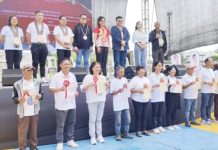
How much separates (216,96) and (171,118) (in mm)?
1252

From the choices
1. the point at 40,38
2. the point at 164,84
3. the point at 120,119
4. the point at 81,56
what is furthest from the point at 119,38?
the point at 120,119

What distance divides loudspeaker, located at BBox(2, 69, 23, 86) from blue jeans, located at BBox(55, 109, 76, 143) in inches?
35.8

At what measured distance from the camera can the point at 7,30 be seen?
4828mm

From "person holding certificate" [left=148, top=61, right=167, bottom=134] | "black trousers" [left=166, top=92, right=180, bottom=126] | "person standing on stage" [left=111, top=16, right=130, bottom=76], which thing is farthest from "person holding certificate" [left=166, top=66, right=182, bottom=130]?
"person standing on stage" [left=111, top=16, right=130, bottom=76]

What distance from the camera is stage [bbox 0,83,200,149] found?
161 inches

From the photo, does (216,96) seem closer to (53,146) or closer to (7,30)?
(53,146)

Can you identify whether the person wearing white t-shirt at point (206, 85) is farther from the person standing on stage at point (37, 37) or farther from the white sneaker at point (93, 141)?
the person standing on stage at point (37, 37)

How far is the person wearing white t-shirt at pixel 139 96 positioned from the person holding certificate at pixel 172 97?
0.71m

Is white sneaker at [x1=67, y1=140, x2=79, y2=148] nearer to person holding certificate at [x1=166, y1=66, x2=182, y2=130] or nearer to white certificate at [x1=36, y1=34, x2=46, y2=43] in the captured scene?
white certificate at [x1=36, y1=34, x2=46, y2=43]

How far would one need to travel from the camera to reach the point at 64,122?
4133 millimetres

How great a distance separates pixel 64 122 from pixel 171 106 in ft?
7.35

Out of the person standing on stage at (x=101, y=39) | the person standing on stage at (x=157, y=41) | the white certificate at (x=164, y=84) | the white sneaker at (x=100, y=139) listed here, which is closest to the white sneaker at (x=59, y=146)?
the white sneaker at (x=100, y=139)

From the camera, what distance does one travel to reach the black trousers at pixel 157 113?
16.7 feet

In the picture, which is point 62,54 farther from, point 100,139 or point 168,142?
point 168,142
